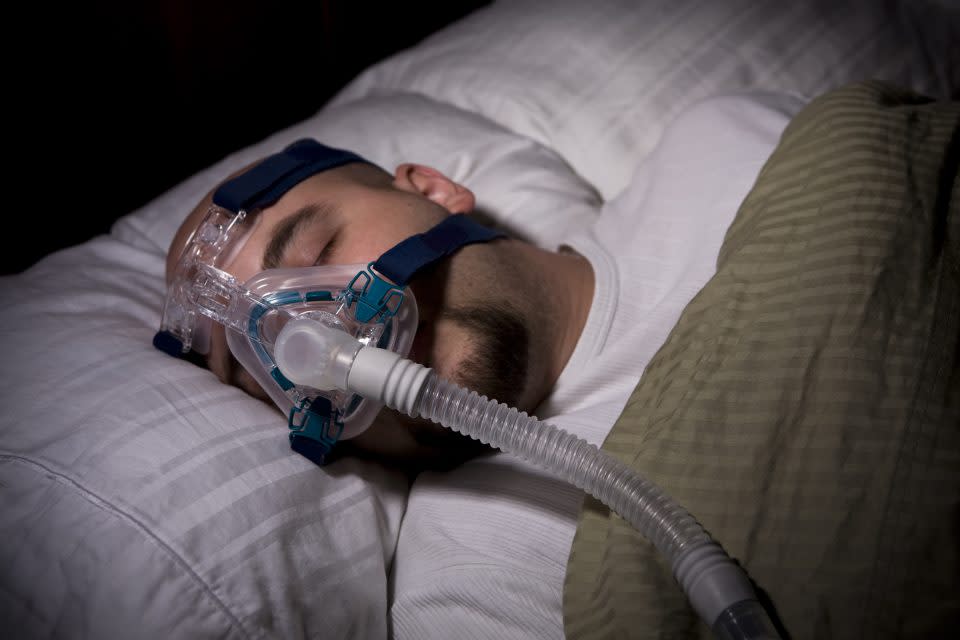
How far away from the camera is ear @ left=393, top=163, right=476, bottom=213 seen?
1364 mm

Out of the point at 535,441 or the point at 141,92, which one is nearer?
the point at 535,441

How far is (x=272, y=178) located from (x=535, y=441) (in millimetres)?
630

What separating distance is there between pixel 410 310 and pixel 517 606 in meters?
0.40

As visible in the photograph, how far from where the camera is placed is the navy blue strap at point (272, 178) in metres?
1.14

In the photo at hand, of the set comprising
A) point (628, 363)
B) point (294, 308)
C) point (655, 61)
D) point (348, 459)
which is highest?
point (655, 61)

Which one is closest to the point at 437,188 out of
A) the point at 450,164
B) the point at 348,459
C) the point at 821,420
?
the point at 450,164

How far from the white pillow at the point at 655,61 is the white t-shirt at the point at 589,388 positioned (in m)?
0.19

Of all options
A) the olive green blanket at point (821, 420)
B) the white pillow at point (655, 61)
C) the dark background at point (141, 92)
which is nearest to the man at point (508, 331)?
the olive green blanket at point (821, 420)

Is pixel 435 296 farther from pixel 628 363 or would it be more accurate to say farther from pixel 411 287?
pixel 628 363

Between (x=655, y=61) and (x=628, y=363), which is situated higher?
(x=655, y=61)

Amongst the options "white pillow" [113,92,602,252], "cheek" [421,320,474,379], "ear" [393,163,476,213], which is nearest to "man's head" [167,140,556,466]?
"cheek" [421,320,474,379]

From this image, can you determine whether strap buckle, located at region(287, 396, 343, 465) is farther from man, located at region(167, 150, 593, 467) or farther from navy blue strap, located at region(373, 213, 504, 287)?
navy blue strap, located at region(373, 213, 504, 287)

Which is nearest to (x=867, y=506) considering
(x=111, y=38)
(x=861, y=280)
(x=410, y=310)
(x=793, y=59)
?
(x=861, y=280)

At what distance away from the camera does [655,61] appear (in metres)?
1.72
